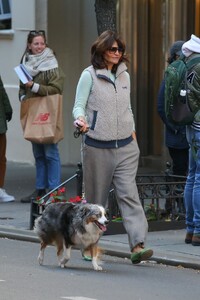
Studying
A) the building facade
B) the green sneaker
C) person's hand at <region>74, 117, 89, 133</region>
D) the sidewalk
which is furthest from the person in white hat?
the building facade

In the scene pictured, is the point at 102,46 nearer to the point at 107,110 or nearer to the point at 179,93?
the point at 107,110

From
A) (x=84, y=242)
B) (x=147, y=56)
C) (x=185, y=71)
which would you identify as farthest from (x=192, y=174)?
(x=147, y=56)

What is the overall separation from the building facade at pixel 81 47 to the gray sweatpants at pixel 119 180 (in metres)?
7.12

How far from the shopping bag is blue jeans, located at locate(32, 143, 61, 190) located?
165mm

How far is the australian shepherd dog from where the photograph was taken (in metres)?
9.20

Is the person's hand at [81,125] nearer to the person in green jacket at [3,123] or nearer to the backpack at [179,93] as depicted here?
the backpack at [179,93]

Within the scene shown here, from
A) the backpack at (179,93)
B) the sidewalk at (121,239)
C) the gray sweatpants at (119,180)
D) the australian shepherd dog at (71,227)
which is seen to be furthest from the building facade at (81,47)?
the australian shepherd dog at (71,227)

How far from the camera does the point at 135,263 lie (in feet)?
32.3

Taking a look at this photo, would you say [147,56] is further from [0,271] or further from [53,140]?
[0,271]

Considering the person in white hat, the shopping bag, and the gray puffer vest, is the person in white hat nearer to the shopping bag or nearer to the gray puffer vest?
the gray puffer vest

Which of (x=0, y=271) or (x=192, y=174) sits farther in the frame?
(x=192, y=174)

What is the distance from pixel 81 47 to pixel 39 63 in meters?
5.50

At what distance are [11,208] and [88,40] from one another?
18.4 feet

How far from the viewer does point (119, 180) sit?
31.8 feet
